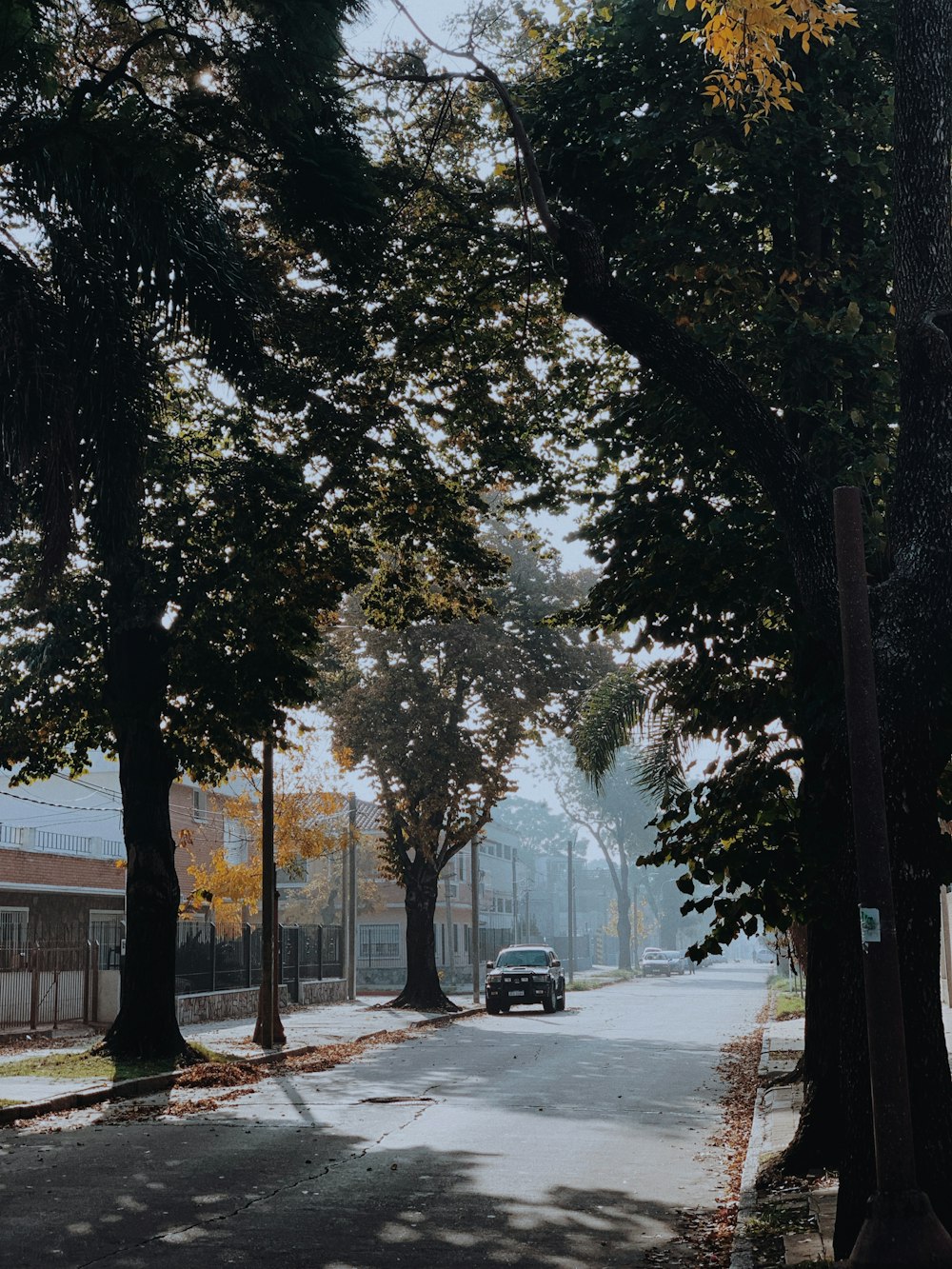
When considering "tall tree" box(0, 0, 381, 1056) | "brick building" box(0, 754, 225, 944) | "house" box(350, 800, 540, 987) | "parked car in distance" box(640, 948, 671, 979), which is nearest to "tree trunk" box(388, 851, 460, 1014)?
"brick building" box(0, 754, 225, 944)

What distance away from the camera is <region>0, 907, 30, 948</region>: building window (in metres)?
35.6

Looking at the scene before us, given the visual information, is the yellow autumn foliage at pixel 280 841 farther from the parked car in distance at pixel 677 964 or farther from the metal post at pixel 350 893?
the parked car in distance at pixel 677 964

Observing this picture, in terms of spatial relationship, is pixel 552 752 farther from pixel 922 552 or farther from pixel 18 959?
pixel 922 552

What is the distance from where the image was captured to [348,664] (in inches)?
1526

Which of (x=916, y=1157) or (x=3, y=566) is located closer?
(x=916, y=1157)

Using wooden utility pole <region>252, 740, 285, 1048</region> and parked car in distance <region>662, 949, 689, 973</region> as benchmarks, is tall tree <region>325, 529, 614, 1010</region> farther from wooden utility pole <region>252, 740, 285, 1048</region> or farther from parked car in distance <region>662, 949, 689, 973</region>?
parked car in distance <region>662, 949, 689, 973</region>

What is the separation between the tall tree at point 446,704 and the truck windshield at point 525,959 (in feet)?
10.2

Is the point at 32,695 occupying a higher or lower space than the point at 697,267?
lower

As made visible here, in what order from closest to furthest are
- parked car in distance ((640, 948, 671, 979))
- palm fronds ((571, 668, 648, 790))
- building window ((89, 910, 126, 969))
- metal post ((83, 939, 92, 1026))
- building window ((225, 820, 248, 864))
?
1. palm fronds ((571, 668, 648, 790))
2. metal post ((83, 939, 92, 1026))
3. building window ((89, 910, 126, 969))
4. building window ((225, 820, 248, 864))
5. parked car in distance ((640, 948, 671, 979))

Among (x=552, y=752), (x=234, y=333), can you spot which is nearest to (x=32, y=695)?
(x=234, y=333)

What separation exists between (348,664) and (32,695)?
56.5ft

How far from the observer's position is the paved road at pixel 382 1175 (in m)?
8.31

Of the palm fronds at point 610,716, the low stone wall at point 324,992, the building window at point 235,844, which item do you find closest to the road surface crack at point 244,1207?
the palm fronds at point 610,716

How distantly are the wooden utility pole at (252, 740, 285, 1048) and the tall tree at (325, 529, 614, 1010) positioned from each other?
42.0 feet
